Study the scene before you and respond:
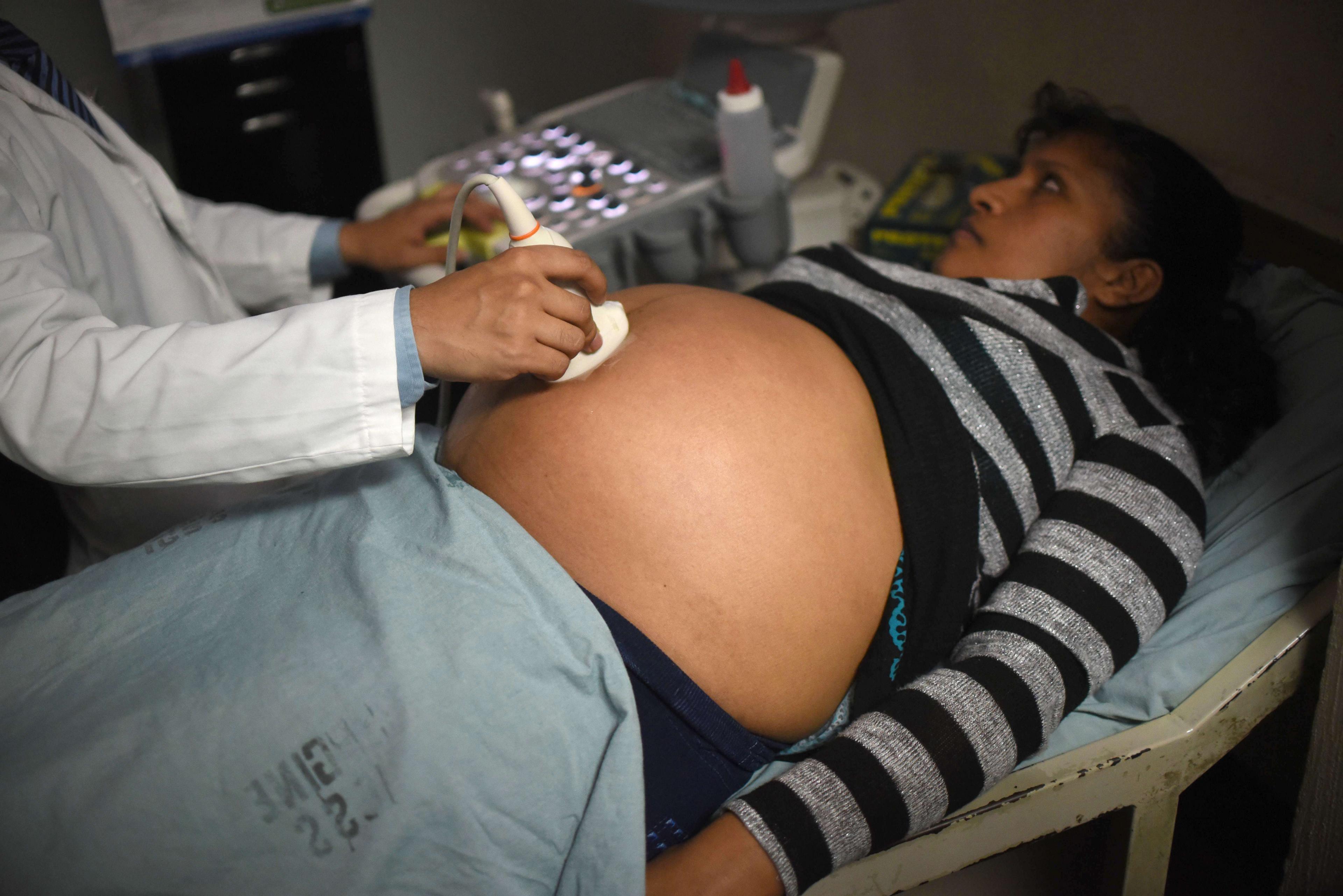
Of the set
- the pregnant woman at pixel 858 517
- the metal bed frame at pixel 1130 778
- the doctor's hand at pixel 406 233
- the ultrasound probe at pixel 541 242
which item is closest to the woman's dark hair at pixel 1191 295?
the pregnant woman at pixel 858 517

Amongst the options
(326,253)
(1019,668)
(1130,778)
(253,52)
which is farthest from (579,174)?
(1130,778)

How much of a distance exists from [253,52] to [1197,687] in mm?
1849

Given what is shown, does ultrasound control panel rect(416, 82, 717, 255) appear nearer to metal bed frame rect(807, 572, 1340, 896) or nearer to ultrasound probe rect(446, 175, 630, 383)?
ultrasound probe rect(446, 175, 630, 383)

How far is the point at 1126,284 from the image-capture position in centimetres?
116

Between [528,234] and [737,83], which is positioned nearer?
[528,234]

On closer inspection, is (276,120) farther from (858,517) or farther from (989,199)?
(858,517)

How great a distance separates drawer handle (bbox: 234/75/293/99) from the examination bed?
68.8 inches

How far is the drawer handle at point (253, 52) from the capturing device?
5.75ft

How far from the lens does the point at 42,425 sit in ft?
2.36

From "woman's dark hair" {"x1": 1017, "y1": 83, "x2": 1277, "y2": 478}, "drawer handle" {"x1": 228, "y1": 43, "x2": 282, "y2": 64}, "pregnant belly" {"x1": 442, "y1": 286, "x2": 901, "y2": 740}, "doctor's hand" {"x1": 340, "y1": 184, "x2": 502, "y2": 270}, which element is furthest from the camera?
"drawer handle" {"x1": 228, "y1": 43, "x2": 282, "y2": 64}

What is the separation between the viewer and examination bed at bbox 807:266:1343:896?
32.0 inches

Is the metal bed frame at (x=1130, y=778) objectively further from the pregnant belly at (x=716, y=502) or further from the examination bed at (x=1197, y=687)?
the pregnant belly at (x=716, y=502)

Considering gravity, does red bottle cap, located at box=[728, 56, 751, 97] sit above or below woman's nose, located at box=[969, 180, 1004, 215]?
above

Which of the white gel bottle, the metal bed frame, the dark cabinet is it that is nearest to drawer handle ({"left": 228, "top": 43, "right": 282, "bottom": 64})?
the dark cabinet
